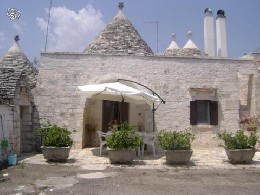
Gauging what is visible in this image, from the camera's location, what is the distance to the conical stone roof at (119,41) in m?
13.9

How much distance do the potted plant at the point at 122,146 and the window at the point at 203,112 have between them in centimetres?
438

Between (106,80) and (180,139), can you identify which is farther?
(106,80)

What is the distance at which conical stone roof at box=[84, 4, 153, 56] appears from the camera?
45.7ft

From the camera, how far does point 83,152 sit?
454 inches

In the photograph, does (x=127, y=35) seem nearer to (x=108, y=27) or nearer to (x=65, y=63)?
(x=108, y=27)

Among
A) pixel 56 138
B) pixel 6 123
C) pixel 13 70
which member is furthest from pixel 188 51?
pixel 6 123

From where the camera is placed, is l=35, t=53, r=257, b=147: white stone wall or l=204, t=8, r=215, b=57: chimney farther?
l=204, t=8, r=215, b=57: chimney

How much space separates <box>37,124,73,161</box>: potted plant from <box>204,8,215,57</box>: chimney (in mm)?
10591

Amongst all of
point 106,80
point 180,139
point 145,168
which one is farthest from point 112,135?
point 106,80

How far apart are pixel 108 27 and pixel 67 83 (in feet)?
14.0

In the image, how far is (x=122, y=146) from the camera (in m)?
9.12

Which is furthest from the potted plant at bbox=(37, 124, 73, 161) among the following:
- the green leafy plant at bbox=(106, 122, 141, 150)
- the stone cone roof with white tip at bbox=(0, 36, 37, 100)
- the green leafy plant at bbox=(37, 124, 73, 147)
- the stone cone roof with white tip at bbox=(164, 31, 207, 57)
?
the stone cone roof with white tip at bbox=(164, 31, 207, 57)

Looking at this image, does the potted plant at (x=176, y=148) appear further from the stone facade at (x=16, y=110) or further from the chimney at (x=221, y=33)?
the chimney at (x=221, y=33)

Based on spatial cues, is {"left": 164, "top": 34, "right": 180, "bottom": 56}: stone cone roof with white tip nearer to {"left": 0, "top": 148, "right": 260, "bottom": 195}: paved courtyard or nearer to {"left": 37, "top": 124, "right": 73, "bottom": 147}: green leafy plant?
{"left": 0, "top": 148, "right": 260, "bottom": 195}: paved courtyard
